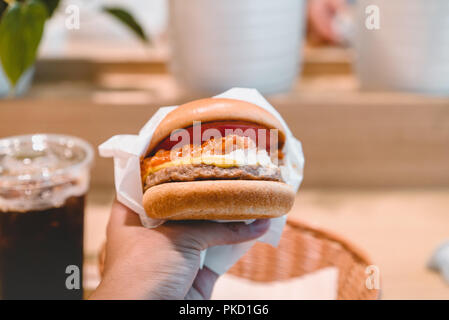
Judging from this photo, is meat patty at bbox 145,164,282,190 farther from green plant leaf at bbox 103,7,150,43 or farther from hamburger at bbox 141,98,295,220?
green plant leaf at bbox 103,7,150,43

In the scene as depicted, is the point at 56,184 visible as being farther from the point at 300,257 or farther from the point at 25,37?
the point at 300,257

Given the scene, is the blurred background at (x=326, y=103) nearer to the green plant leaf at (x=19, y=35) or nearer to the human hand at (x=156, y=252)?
the green plant leaf at (x=19, y=35)

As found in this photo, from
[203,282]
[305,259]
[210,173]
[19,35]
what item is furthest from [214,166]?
[19,35]

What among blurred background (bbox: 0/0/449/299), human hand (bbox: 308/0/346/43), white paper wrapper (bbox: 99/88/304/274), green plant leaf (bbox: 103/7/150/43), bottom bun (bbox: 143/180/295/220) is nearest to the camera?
bottom bun (bbox: 143/180/295/220)

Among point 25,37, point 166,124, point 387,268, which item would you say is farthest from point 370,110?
point 25,37

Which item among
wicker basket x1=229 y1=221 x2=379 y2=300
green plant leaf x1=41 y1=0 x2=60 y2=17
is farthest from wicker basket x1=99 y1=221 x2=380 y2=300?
green plant leaf x1=41 y1=0 x2=60 y2=17

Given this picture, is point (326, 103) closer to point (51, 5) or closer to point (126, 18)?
point (126, 18)
